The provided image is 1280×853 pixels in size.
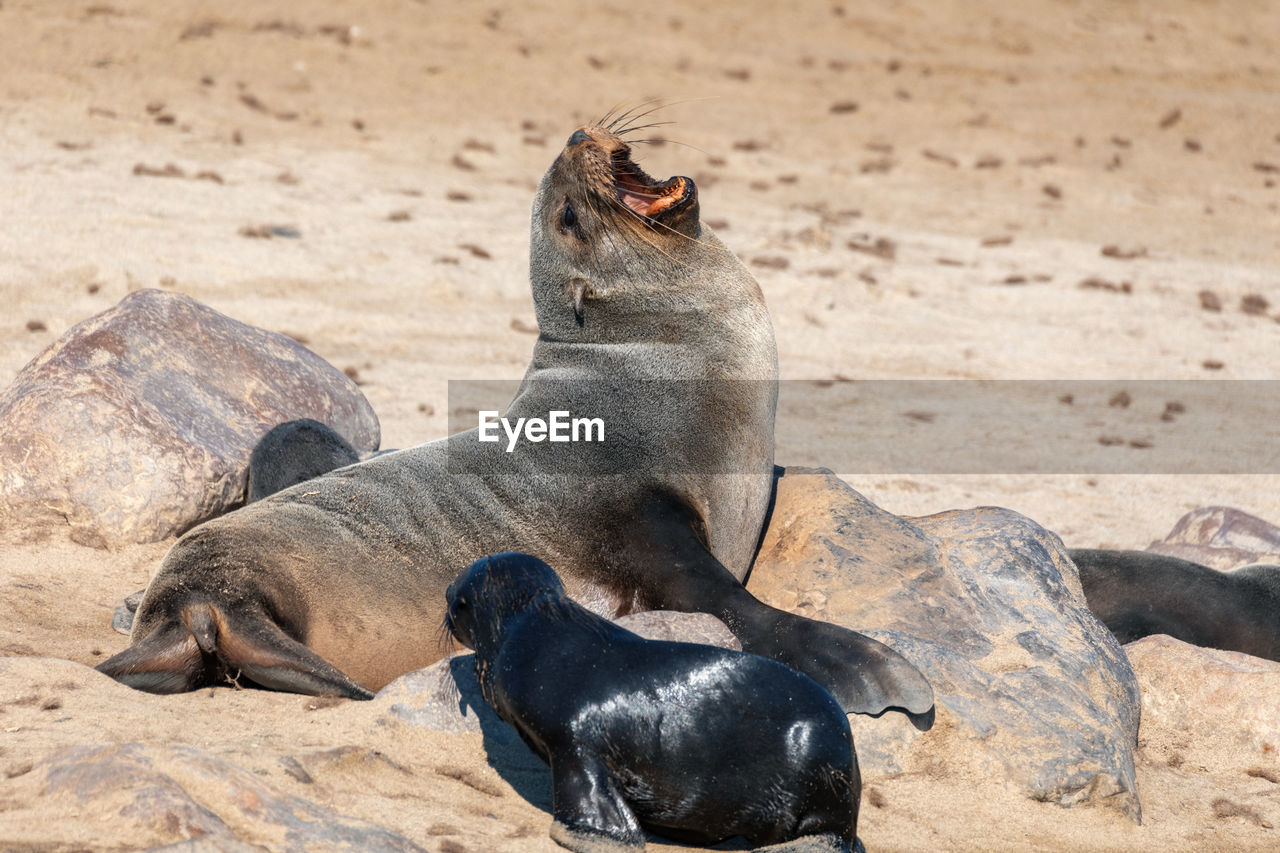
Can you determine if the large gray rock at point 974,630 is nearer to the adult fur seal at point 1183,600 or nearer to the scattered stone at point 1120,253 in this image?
the adult fur seal at point 1183,600

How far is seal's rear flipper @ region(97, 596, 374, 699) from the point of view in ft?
13.1

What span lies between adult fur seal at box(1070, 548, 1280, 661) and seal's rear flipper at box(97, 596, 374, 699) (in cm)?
349

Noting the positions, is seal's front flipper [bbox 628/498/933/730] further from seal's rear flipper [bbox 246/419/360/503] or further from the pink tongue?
seal's rear flipper [bbox 246/419/360/503]

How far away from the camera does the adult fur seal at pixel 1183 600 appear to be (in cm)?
608

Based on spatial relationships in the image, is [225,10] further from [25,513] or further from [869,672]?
[869,672]

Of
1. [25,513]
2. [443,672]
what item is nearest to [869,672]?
[443,672]

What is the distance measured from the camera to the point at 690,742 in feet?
10.6

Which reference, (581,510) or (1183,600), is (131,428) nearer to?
(581,510)

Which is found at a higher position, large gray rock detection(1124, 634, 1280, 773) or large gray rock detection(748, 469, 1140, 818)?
large gray rock detection(748, 469, 1140, 818)

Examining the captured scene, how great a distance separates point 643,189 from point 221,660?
7.48 feet

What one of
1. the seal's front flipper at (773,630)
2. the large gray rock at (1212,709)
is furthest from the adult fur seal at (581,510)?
the large gray rock at (1212,709)

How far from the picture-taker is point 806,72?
1792 centimetres

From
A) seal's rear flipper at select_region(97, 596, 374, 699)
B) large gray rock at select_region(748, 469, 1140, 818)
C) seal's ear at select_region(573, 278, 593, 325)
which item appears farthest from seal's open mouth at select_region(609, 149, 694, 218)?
seal's rear flipper at select_region(97, 596, 374, 699)

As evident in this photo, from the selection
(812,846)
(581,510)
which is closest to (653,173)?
(581,510)
